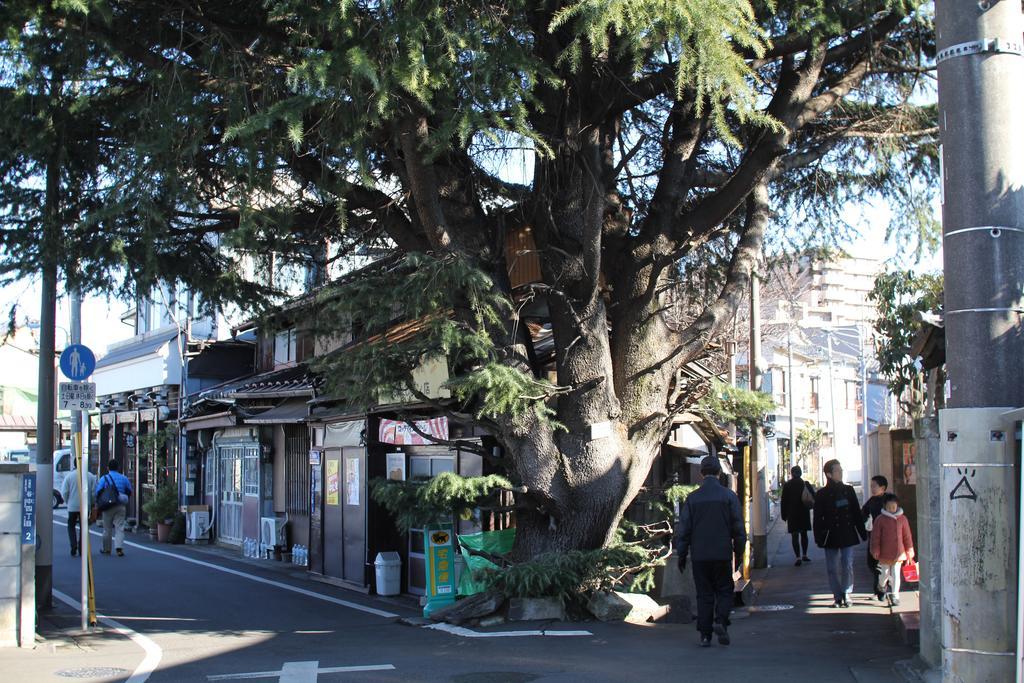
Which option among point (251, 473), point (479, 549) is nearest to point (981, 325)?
point (479, 549)

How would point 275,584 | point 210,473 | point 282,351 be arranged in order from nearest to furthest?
point 275,584 < point 282,351 < point 210,473

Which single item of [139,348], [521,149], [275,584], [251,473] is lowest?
[275,584]

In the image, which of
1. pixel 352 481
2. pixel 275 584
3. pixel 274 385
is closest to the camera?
pixel 352 481

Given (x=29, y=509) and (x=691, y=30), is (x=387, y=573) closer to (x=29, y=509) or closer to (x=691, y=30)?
(x=29, y=509)

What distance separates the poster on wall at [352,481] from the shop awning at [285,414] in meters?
2.06

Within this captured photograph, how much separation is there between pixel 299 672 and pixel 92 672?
1868 mm

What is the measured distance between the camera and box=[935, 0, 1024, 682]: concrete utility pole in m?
5.51

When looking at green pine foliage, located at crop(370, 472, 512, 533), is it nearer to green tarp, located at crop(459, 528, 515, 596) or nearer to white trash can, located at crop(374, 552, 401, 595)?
green tarp, located at crop(459, 528, 515, 596)

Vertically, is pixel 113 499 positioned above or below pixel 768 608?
above

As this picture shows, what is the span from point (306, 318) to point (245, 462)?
1135 cm

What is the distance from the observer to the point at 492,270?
11367 mm

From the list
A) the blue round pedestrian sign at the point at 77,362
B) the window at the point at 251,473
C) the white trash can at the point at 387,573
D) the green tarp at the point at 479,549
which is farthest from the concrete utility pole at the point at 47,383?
the window at the point at 251,473

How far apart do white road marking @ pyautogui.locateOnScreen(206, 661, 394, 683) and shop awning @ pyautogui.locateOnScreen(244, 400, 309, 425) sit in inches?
335

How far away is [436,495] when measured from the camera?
10.7 meters
